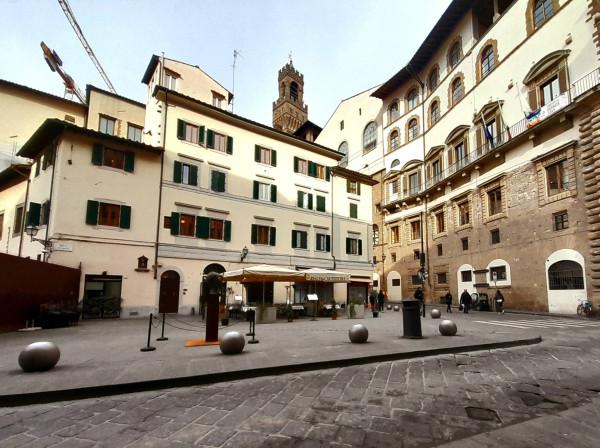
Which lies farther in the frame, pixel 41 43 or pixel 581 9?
pixel 41 43

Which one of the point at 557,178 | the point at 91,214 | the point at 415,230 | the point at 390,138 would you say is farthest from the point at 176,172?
the point at 390,138

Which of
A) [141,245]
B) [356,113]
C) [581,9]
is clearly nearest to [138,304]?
[141,245]

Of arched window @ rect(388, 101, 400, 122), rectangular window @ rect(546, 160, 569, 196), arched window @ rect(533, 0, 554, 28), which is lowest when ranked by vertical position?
rectangular window @ rect(546, 160, 569, 196)

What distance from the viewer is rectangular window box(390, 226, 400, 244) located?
3919cm

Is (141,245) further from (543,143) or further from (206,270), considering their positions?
(543,143)

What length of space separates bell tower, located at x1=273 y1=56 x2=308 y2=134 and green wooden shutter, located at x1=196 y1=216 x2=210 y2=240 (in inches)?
1900

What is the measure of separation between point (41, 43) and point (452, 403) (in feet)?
197

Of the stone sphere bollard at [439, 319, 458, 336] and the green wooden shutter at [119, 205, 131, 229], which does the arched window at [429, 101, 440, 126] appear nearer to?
the stone sphere bollard at [439, 319, 458, 336]

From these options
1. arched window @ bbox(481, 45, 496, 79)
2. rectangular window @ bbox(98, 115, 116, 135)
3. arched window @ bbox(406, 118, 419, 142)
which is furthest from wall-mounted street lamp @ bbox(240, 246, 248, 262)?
arched window @ bbox(406, 118, 419, 142)

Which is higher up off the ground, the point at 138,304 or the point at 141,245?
the point at 141,245

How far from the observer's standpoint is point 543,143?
70.5ft

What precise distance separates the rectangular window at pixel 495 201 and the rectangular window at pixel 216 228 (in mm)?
20384

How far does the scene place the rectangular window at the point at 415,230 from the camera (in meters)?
36.0

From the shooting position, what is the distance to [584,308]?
17.7m
